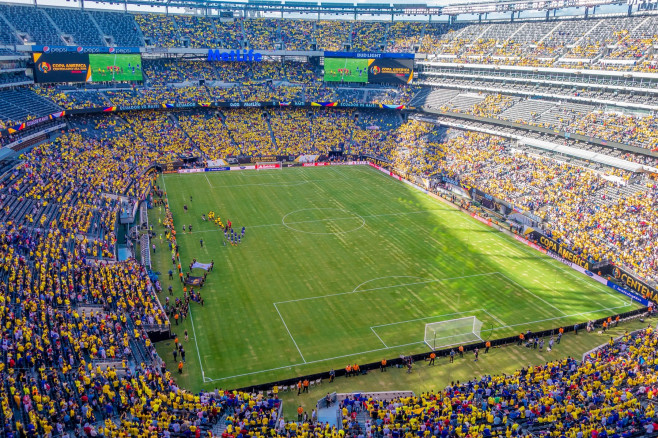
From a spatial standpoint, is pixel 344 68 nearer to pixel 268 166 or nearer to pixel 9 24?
pixel 268 166

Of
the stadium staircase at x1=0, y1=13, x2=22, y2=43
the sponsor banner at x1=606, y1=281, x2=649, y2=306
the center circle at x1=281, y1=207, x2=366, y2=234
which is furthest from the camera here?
the stadium staircase at x1=0, y1=13, x2=22, y2=43

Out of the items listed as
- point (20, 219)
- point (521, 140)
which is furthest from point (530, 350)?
point (521, 140)

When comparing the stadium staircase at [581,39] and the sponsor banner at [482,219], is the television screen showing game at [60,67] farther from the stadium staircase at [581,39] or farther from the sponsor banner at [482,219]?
the stadium staircase at [581,39]

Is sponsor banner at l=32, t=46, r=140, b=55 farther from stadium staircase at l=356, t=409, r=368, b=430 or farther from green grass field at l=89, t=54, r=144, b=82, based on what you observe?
stadium staircase at l=356, t=409, r=368, b=430

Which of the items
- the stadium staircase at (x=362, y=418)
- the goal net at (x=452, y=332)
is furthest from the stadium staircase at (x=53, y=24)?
the stadium staircase at (x=362, y=418)

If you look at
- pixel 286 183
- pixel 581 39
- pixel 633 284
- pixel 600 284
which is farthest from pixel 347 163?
pixel 633 284

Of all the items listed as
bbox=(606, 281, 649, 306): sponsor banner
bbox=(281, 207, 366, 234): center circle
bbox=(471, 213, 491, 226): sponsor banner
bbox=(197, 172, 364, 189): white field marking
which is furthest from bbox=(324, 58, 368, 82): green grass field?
bbox=(606, 281, 649, 306): sponsor banner
